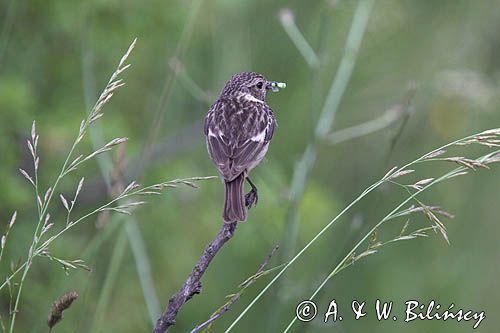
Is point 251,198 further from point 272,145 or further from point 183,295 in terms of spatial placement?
point 272,145

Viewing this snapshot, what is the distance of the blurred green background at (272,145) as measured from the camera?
5.35 meters

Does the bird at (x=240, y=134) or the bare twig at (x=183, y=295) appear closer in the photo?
the bare twig at (x=183, y=295)

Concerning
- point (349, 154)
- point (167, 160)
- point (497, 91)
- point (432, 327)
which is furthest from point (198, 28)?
point (432, 327)

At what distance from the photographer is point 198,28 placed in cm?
589

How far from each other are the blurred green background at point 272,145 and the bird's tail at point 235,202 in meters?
1.09

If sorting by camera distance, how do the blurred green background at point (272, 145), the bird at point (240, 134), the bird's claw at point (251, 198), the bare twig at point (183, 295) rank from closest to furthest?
the bare twig at point (183, 295)
the bird's claw at point (251, 198)
the bird at point (240, 134)
the blurred green background at point (272, 145)

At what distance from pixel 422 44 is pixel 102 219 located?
14.9ft

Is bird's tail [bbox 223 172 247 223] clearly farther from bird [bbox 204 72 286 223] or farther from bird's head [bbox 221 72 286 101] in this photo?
bird's head [bbox 221 72 286 101]

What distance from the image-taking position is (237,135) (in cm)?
410

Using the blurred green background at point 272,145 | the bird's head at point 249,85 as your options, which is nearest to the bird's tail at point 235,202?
the bird's head at point 249,85

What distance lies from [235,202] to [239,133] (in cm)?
72

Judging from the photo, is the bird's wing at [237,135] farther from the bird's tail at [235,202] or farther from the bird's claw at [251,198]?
the bird's claw at [251,198]

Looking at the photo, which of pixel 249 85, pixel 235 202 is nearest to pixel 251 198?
pixel 235 202

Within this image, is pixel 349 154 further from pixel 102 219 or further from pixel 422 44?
pixel 102 219
